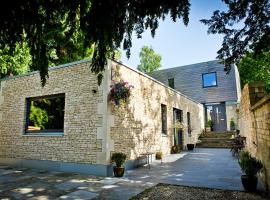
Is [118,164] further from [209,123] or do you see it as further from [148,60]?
[148,60]

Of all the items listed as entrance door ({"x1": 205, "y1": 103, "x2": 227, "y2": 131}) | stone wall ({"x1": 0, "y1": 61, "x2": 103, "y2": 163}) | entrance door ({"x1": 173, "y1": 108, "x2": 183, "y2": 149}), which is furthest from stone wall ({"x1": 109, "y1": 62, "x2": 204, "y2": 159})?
entrance door ({"x1": 205, "y1": 103, "x2": 227, "y2": 131})

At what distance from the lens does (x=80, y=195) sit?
436 cm

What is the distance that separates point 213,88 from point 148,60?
1331 centimetres

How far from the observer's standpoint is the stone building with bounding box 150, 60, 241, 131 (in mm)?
18250

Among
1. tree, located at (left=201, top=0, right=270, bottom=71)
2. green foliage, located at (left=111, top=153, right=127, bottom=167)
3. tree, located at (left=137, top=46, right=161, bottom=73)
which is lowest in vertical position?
green foliage, located at (left=111, top=153, right=127, bottom=167)

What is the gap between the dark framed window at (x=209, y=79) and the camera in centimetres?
1927

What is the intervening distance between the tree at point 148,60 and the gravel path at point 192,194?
2613cm

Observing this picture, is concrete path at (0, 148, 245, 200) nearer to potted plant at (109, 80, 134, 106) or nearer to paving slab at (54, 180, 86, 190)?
paving slab at (54, 180, 86, 190)

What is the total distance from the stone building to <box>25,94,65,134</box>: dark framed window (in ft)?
44.7

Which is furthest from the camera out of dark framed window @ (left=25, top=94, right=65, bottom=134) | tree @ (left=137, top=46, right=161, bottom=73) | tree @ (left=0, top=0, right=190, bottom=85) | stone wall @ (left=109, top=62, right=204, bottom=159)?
tree @ (left=137, top=46, right=161, bottom=73)

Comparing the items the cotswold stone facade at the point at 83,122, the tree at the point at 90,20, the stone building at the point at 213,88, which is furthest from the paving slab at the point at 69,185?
the stone building at the point at 213,88

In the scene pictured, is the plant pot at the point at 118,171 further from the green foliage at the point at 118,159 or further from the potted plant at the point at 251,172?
the potted plant at the point at 251,172

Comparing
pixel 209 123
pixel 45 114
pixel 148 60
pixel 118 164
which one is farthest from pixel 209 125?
pixel 148 60

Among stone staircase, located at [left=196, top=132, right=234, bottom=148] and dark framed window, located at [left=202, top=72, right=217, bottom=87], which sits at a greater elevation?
dark framed window, located at [left=202, top=72, right=217, bottom=87]
